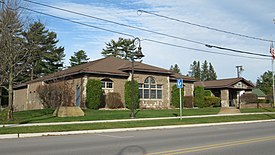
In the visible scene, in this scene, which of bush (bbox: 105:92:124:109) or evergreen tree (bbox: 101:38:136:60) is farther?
evergreen tree (bbox: 101:38:136:60)

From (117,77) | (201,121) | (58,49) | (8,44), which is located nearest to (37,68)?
(58,49)

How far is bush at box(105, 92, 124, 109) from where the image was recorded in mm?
32844

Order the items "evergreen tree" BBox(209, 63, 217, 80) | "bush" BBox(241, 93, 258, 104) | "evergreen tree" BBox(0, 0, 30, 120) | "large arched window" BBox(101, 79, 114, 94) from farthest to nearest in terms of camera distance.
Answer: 1. "evergreen tree" BBox(209, 63, 217, 80)
2. "bush" BBox(241, 93, 258, 104)
3. "large arched window" BBox(101, 79, 114, 94)
4. "evergreen tree" BBox(0, 0, 30, 120)

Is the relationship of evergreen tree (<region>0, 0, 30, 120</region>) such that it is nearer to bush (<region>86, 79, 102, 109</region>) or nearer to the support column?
bush (<region>86, 79, 102, 109</region>)

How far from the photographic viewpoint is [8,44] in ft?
69.7

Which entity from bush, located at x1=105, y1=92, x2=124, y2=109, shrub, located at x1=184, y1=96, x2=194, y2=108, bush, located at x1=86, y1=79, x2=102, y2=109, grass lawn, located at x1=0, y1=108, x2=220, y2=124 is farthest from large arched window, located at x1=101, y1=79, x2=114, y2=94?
shrub, located at x1=184, y1=96, x2=194, y2=108

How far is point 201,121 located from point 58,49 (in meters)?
52.3

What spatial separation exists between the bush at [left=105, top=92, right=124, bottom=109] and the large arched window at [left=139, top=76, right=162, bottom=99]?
3.30 meters

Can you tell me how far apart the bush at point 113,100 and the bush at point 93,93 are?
1088 millimetres

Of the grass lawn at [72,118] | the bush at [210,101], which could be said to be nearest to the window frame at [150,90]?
the grass lawn at [72,118]

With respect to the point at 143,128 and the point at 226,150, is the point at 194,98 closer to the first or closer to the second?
the point at 143,128

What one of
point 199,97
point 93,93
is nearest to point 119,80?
point 93,93

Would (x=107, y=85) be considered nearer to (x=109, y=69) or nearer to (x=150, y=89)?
(x=109, y=69)

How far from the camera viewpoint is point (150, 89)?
120 ft
